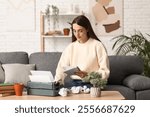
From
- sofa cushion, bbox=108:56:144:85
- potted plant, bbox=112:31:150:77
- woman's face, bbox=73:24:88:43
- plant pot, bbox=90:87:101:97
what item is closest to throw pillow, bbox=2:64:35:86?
woman's face, bbox=73:24:88:43

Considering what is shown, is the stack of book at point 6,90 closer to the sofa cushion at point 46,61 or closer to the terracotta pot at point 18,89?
the terracotta pot at point 18,89

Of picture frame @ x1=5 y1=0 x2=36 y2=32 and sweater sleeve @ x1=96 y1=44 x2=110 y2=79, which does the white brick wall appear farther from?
sweater sleeve @ x1=96 y1=44 x2=110 y2=79

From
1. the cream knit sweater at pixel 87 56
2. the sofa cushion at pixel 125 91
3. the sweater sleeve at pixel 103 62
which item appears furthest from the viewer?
the sofa cushion at pixel 125 91

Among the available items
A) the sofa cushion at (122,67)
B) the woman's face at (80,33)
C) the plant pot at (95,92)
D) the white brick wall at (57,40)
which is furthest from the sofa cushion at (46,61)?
the plant pot at (95,92)

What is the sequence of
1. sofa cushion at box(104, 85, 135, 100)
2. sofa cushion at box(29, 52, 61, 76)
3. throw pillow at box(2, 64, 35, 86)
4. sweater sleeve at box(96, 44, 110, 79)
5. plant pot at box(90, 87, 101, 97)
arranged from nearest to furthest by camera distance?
plant pot at box(90, 87, 101, 97) → sweater sleeve at box(96, 44, 110, 79) → sofa cushion at box(104, 85, 135, 100) → throw pillow at box(2, 64, 35, 86) → sofa cushion at box(29, 52, 61, 76)

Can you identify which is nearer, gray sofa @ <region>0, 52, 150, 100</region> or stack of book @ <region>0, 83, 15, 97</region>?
stack of book @ <region>0, 83, 15, 97</region>

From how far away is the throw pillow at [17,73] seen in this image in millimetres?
3971

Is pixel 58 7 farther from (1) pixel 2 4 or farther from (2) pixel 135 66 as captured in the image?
(2) pixel 135 66

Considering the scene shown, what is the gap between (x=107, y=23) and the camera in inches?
213

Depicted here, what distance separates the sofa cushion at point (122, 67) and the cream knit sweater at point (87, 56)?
0.80 metres

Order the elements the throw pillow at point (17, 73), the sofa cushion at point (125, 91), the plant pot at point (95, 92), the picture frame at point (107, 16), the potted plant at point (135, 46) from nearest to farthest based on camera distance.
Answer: the plant pot at point (95, 92), the sofa cushion at point (125, 91), the throw pillow at point (17, 73), the potted plant at point (135, 46), the picture frame at point (107, 16)

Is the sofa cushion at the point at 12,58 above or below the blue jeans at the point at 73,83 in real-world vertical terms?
above

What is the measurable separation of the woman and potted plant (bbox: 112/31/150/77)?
4.76 ft

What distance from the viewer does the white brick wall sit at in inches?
212
